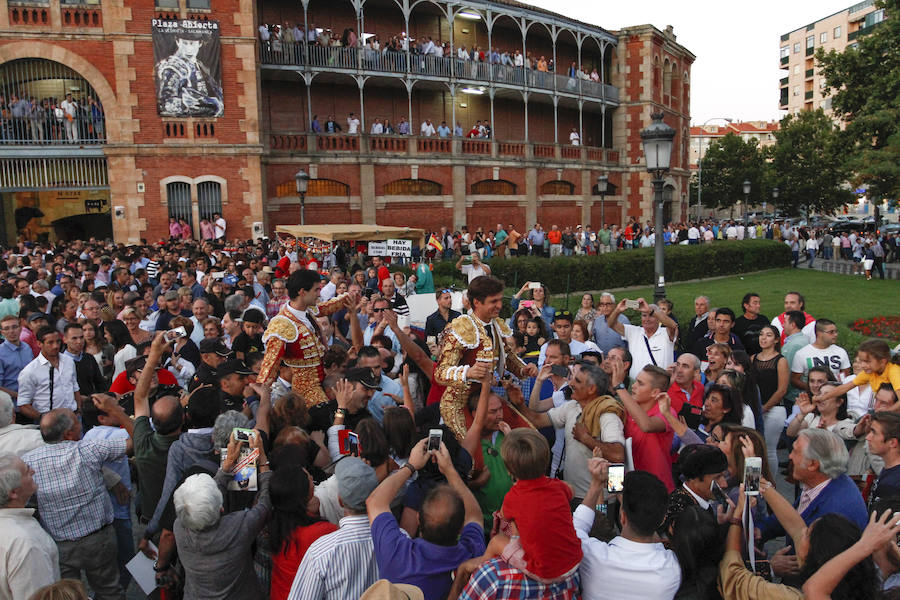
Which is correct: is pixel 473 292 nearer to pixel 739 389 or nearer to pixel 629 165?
pixel 739 389

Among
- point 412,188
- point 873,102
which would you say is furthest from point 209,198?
point 873,102

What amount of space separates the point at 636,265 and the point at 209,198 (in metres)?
15.6

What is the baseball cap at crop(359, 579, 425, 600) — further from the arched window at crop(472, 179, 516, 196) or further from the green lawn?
the arched window at crop(472, 179, 516, 196)

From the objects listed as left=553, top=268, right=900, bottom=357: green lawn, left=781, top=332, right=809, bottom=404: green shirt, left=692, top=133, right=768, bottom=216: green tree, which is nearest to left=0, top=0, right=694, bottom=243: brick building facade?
left=553, top=268, right=900, bottom=357: green lawn

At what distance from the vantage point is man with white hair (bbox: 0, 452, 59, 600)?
11.0 feet

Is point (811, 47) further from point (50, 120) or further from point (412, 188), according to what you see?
point (50, 120)

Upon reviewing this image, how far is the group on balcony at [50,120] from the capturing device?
73.6 feet

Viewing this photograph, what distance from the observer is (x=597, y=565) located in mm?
3168

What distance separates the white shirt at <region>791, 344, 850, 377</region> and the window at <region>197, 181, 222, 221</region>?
2131 centimetres

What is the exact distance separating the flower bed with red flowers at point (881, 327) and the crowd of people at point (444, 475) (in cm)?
587

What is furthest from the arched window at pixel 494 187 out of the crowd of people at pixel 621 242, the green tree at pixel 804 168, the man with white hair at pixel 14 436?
the man with white hair at pixel 14 436

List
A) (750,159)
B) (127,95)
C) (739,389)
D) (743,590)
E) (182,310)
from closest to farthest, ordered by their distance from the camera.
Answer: (743,590), (739,389), (182,310), (127,95), (750,159)

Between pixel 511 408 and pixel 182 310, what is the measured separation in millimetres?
6636

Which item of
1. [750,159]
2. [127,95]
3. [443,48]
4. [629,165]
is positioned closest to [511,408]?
[127,95]
